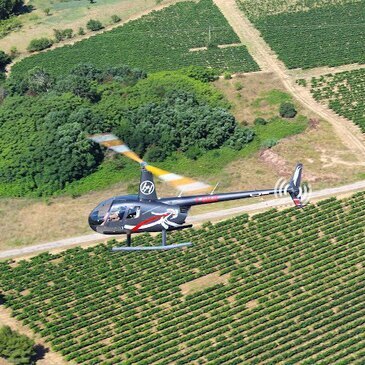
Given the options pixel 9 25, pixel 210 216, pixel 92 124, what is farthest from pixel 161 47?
pixel 210 216

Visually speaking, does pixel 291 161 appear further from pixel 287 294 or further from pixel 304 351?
pixel 304 351

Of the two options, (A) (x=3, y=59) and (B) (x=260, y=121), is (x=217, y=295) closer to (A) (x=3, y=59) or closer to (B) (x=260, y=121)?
(B) (x=260, y=121)

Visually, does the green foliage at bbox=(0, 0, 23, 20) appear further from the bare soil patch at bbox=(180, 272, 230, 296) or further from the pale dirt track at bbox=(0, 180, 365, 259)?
the bare soil patch at bbox=(180, 272, 230, 296)

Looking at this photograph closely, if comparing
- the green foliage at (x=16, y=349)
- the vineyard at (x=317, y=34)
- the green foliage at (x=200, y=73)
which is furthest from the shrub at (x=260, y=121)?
the green foliage at (x=16, y=349)

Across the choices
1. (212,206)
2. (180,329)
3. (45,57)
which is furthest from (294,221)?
(45,57)

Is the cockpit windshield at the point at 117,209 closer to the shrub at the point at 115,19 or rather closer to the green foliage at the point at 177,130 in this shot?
the green foliage at the point at 177,130
